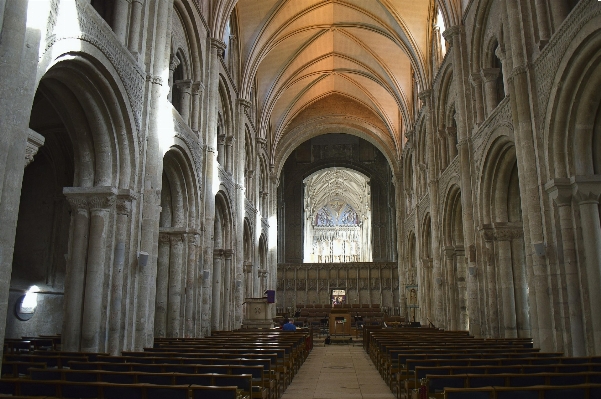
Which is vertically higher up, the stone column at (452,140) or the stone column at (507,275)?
the stone column at (452,140)

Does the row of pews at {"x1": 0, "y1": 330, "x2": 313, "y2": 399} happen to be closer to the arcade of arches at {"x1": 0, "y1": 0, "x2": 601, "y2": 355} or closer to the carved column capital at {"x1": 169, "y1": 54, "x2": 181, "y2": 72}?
the arcade of arches at {"x1": 0, "y1": 0, "x2": 601, "y2": 355}

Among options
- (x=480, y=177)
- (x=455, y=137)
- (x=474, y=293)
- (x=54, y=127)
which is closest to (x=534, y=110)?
(x=480, y=177)

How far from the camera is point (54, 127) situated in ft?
49.7

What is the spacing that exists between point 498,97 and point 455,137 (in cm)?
504

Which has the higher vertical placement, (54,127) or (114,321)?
(54,127)

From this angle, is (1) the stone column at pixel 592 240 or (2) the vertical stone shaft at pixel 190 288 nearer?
(1) the stone column at pixel 592 240

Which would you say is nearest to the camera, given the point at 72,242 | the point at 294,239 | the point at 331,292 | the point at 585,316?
the point at 585,316

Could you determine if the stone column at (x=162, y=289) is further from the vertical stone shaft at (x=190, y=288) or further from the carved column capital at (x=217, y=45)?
the carved column capital at (x=217, y=45)

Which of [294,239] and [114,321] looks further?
[294,239]

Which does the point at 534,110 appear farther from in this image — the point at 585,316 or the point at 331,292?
the point at 331,292

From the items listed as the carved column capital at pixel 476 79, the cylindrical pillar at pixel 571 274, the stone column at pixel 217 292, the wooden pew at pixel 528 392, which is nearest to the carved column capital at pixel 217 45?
the stone column at pixel 217 292

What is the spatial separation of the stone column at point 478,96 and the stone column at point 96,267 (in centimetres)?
1226

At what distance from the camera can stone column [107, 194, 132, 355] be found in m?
11.1

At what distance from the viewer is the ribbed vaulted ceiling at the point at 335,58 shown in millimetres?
25094
